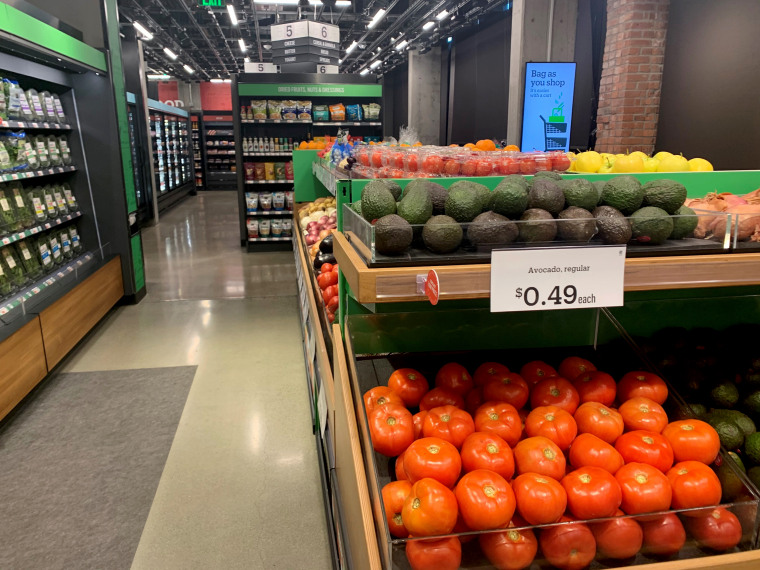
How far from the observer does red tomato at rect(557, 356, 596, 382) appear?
1.46m

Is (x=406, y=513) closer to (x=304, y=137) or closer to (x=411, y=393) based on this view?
(x=411, y=393)

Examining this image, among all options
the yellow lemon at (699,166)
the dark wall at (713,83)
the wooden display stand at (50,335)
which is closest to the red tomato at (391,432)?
the yellow lemon at (699,166)

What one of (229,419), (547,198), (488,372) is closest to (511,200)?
(547,198)

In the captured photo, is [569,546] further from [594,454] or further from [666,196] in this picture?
[666,196]

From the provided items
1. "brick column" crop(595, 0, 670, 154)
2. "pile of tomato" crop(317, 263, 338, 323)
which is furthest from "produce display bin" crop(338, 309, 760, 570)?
"brick column" crop(595, 0, 670, 154)

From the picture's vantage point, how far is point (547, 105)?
7.99 metres

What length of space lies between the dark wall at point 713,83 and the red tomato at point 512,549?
6.16 meters

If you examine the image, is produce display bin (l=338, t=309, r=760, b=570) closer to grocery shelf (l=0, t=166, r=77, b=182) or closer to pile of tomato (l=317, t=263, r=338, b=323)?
pile of tomato (l=317, t=263, r=338, b=323)

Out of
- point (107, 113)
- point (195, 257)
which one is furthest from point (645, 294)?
point (195, 257)

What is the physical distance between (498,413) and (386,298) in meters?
0.43

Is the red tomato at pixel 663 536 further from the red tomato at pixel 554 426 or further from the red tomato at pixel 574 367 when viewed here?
the red tomato at pixel 574 367

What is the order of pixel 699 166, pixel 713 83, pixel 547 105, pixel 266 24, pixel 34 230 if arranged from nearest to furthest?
pixel 699 166 → pixel 34 230 → pixel 713 83 → pixel 547 105 → pixel 266 24

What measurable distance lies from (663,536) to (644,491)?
0.08 metres

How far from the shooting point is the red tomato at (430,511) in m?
0.94
